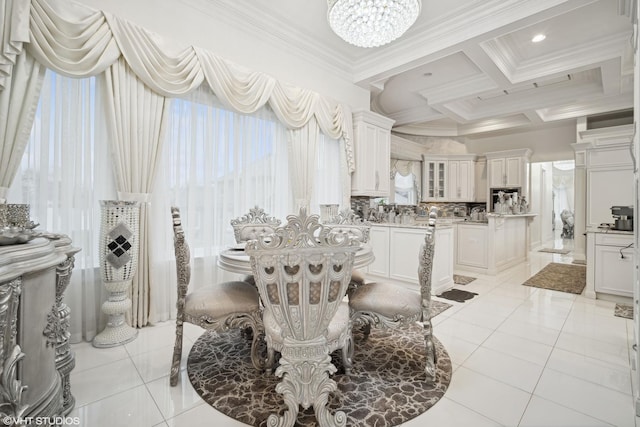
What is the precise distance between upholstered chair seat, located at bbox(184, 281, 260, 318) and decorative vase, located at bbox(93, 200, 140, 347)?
876 millimetres

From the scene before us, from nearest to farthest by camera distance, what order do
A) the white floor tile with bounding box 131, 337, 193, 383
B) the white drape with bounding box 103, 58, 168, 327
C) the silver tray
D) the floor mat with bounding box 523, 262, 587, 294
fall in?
the silver tray < the white floor tile with bounding box 131, 337, 193, 383 < the white drape with bounding box 103, 58, 168, 327 < the floor mat with bounding box 523, 262, 587, 294

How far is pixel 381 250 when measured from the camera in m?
4.58

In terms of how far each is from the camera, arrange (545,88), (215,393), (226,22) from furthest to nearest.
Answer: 1. (545,88)
2. (226,22)
3. (215,393)

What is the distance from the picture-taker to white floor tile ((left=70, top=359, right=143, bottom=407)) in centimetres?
182

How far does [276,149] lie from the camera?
3.88m

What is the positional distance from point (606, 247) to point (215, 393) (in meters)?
4.73

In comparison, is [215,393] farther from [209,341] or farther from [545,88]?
[545,88]

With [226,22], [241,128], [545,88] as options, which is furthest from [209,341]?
[545,88]

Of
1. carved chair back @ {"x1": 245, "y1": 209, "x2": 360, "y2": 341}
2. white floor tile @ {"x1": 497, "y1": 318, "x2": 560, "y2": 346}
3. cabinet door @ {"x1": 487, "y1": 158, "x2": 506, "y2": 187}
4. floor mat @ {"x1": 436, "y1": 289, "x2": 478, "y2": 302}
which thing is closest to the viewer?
carved chair back @ {"x1": 245, "y1": 209, "x2": 360, "y2": 341}

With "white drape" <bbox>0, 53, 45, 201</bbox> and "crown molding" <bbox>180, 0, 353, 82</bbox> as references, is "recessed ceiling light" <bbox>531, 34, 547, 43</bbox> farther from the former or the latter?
"white drape" <bbox>0, 53, 45, 201</bbox>

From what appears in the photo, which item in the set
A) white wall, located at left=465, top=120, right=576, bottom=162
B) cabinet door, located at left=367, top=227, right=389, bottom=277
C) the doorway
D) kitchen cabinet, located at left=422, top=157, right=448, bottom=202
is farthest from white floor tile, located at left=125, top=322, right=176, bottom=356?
the doorway

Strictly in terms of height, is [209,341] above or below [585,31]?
below

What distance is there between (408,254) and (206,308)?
122 inches

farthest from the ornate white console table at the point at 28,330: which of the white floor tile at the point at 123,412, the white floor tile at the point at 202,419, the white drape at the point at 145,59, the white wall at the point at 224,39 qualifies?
the white wall at the point at 224,39
